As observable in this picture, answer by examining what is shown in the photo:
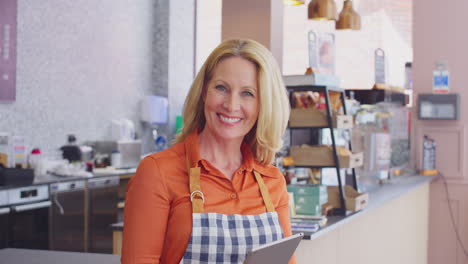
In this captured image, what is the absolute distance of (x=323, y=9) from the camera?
191 inches

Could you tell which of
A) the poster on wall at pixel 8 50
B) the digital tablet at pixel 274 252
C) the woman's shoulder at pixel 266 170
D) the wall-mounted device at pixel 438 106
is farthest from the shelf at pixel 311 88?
the poster on wall at pixel 8 50

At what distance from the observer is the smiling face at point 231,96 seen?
1781 mm

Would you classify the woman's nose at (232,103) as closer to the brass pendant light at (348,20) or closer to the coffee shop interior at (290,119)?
the coffee shop interior at (290,119)

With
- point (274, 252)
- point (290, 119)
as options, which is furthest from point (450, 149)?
point (274, 252)

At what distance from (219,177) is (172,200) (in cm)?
17

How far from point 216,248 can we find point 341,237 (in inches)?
77.5

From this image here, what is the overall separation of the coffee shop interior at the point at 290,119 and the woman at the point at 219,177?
24.1 inches

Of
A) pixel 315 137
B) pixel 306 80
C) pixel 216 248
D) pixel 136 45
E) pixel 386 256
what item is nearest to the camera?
pixel 216 248

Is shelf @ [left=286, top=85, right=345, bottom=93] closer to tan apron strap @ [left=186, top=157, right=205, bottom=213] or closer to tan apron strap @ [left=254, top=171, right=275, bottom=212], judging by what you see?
tan apron strap @ [left=254, top=171, right=275, bottom=212]

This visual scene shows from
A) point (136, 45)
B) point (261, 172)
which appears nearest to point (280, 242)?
point (261, 172)

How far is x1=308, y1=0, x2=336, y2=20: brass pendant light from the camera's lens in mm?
4848

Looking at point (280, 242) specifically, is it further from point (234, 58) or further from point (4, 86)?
point (4, 86)

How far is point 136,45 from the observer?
306 inches

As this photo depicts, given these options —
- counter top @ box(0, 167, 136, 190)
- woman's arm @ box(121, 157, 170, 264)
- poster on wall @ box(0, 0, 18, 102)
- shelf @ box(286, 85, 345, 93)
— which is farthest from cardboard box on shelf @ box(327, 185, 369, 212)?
poster on wall @ box(0, 0, 18, 102)
